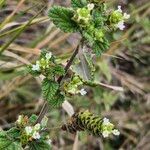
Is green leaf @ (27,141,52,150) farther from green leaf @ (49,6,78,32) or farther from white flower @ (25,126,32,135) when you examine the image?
green leaf @ (49,6,78,32)

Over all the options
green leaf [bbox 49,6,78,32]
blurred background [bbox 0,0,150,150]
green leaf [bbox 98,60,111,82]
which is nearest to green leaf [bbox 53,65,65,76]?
green leaf [bbox 49,6,78,32]

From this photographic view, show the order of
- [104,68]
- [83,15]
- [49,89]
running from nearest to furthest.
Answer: [83,15]
[49,89]
[104,68]

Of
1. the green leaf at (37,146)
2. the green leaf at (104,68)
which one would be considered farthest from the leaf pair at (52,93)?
the green leaf at (104,68)

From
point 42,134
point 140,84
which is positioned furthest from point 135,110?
point 42,134

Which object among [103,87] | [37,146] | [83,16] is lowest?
[103,87]

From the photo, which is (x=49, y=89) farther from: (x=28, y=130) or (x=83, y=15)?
(x=83, y=15)

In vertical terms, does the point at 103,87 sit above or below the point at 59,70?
below

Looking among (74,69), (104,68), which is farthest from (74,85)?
(104,68)
